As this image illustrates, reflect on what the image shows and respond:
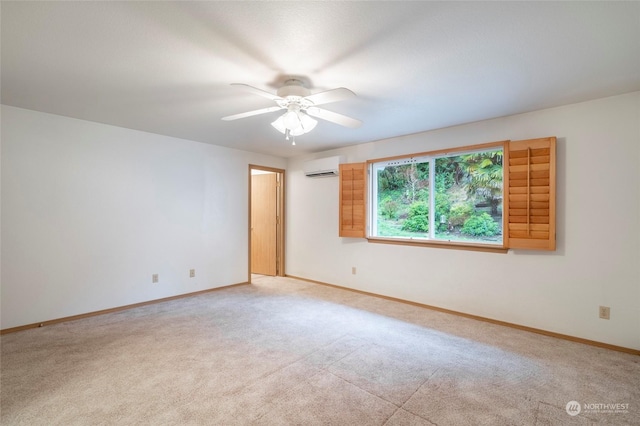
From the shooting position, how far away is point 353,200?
446cm

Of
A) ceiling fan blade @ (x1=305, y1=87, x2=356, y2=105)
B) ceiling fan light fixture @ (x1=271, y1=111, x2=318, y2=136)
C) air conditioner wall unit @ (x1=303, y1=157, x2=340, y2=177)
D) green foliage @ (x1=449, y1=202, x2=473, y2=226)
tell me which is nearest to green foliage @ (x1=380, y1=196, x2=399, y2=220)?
green foliage @ (x1=449, y1=202, x2=473, y2=226)

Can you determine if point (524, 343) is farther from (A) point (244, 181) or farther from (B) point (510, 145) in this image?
(A) point (244, 181)

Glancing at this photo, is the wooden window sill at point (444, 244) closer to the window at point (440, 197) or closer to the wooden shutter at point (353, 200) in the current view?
the window at point (440, 197)

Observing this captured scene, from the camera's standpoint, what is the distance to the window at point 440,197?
3.39 metres

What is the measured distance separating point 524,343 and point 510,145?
1991mm

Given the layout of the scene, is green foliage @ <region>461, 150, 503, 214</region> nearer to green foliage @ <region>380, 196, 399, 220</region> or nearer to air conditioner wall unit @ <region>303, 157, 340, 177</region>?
green foliage @ <region>380, 196, 399, 220</region>

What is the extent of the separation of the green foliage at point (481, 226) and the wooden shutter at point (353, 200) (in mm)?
1384

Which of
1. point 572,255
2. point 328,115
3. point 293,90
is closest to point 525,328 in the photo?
point 572,255

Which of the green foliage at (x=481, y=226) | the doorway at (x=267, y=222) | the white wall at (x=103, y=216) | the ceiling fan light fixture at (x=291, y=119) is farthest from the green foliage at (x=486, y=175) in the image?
the white wall at (x=103, y=216)

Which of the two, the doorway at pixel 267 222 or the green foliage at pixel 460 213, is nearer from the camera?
the green foliage at pixel 460 213

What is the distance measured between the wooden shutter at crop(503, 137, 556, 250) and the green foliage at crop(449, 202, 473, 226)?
47cm

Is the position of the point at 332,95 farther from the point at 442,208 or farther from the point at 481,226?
the point at 481,226

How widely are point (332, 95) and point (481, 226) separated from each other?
99.5 inches

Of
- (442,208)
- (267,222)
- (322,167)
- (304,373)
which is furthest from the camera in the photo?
(267,222)
